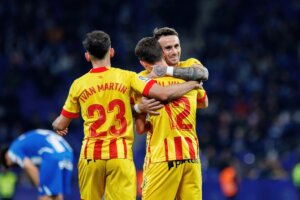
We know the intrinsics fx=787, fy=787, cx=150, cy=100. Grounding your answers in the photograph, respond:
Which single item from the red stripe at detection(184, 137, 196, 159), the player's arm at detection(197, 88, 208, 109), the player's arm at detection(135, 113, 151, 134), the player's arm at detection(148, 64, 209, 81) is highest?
the player's arm at detection(148, 64, 209, 81)

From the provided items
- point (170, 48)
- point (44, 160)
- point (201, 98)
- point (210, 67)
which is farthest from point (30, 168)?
point (210, 67)

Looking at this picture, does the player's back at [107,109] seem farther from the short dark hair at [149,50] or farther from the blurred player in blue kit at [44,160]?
the blurred player in blue kit at [44,160]

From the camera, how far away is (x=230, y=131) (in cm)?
2012

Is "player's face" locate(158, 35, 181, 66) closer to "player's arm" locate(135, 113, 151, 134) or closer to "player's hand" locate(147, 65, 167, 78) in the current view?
"player's hand" locate(147, 65, 167, 78)

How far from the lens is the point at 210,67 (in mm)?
23047

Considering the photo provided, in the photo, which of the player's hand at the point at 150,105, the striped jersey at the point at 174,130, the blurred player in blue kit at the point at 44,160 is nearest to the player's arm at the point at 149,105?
the player's hand at the point at 150,105

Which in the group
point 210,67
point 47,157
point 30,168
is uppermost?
point 210,67

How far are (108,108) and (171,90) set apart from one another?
0.62 meters

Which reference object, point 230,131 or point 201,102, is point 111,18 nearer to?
point 230,131

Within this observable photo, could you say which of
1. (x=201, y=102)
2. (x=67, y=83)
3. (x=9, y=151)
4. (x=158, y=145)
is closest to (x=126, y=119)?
(x=158, y=145)

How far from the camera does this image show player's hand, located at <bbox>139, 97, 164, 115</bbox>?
24.0ft

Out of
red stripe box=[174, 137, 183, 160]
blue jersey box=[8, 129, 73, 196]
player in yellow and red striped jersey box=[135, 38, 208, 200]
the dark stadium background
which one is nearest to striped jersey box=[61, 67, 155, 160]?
player in yellow and red striped jersey box=[135, 38, 208, 200]

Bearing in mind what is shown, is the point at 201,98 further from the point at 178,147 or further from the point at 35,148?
the point at 35,148

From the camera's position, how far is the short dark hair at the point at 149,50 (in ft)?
24.5
